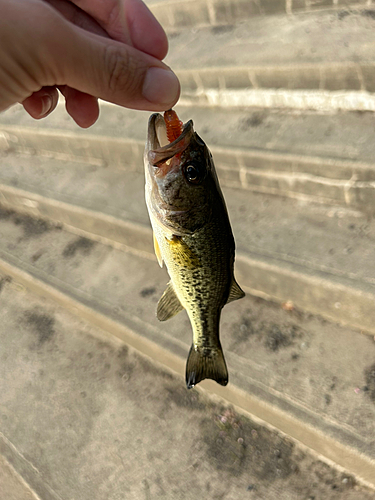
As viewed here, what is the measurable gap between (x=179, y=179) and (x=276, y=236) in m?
1.38

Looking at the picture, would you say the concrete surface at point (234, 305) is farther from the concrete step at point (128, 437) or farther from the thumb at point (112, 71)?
the thumb at point (112, 71)

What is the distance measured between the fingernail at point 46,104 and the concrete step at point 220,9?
8.44 feet

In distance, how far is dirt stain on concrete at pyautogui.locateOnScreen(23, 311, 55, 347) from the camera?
3.43 m

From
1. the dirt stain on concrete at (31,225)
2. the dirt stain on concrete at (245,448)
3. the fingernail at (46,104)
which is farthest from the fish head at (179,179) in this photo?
the dirt stain on concrete at (31,225)

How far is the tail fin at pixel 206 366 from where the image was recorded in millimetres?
1840

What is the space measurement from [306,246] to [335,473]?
1.31 metres

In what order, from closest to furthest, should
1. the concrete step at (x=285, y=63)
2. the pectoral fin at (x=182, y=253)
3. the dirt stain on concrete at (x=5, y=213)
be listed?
the pectoral fin at (x=182, y=253), the concrete step at (x=285, y=63), the dirt stain on concrete at (x=5, y=213)

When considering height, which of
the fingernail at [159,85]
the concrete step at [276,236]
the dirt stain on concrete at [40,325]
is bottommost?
the dirt stain on concrete at [40,325]

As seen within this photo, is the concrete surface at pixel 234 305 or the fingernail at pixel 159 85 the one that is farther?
the concrete surface at pixel 234 305

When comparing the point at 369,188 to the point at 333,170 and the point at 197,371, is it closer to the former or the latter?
the point at 333,170

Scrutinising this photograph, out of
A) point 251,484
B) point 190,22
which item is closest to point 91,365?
point 251,484

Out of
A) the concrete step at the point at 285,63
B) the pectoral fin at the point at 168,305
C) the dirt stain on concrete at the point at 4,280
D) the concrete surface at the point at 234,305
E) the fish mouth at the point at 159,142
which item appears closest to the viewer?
the fish mouth at the point at 159,142

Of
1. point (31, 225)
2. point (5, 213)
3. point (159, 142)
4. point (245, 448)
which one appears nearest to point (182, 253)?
point (159, 142)

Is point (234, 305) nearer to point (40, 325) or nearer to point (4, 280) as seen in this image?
point (40, 325)
